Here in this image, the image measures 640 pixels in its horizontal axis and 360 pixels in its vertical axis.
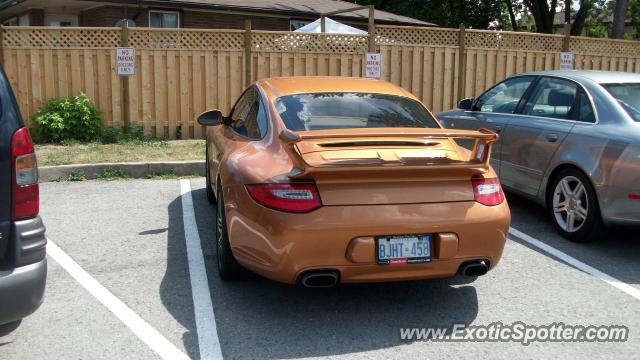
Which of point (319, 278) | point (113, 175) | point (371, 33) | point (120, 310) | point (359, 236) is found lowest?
point (120, 310)

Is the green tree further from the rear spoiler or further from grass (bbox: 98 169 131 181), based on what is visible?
the rear spoiler

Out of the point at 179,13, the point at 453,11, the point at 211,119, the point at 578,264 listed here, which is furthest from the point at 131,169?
the point at 453,11

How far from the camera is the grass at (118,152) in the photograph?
888 centimetres

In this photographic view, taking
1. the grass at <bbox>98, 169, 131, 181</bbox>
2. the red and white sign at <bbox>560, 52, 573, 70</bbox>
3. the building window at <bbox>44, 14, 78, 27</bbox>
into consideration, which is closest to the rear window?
the grass at <bbox>98, 169, 131, 181</bbox>

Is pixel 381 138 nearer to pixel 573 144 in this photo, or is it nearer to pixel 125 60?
pixel 573 144

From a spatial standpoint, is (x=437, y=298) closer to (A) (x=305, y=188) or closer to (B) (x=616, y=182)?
(A) (x=305, y=188)

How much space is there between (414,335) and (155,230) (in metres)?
3.12

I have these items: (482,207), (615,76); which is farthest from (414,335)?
(615,76)

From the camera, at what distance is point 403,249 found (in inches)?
147

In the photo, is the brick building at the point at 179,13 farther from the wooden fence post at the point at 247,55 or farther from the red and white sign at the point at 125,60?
the wooden fence post at the point at 247,55

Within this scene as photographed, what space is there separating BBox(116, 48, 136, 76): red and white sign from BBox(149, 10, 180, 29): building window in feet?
23.3

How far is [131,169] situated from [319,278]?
5574 millimetres

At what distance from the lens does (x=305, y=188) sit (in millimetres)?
3670

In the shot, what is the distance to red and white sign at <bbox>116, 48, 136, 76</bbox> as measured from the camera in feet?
34.1
